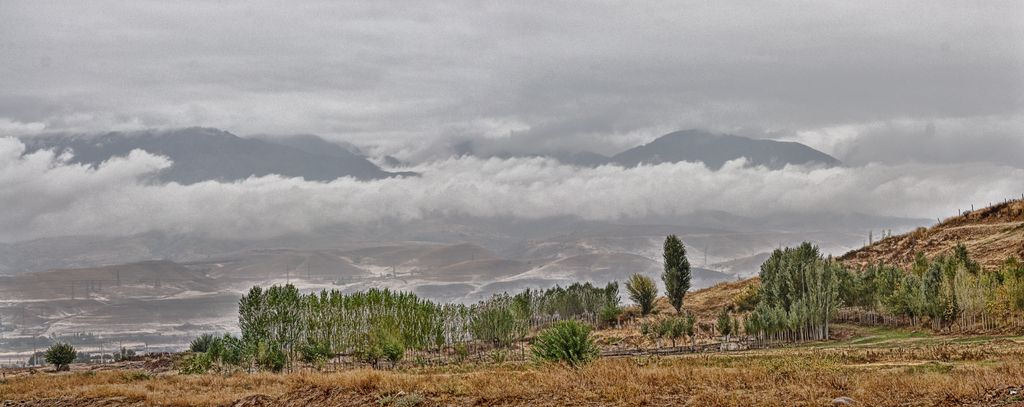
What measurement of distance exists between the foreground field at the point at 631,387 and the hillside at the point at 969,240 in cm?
7696

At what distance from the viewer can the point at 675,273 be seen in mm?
114188

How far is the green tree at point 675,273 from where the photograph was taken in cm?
11425

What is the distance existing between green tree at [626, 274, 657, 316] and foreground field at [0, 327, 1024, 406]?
75558mm

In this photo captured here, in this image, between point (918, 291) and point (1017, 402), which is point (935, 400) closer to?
point (1017, 402)

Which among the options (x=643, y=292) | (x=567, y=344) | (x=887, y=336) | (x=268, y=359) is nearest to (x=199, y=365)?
(x=268, y=359)

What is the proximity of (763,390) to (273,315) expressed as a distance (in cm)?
7155

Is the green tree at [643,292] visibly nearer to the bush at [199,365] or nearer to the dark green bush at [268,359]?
the dark green bush at [268,359]

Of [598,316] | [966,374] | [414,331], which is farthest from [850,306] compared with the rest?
[966,374]

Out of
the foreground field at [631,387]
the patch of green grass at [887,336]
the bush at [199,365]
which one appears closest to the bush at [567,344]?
the foreground field at [631,387]

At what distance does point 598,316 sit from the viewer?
4936 inches

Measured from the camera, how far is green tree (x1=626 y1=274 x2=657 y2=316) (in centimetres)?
11981

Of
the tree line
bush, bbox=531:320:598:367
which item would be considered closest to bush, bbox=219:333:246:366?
bush, bbox=531:320:598:367

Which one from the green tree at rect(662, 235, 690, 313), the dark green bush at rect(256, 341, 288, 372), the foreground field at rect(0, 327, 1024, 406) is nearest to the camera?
the foreground field at rect(0, 327, 1024, 406)

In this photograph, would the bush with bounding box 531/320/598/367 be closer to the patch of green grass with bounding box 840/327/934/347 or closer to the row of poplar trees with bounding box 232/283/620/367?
the patch of green grass with bounding box 840/327/934/347
